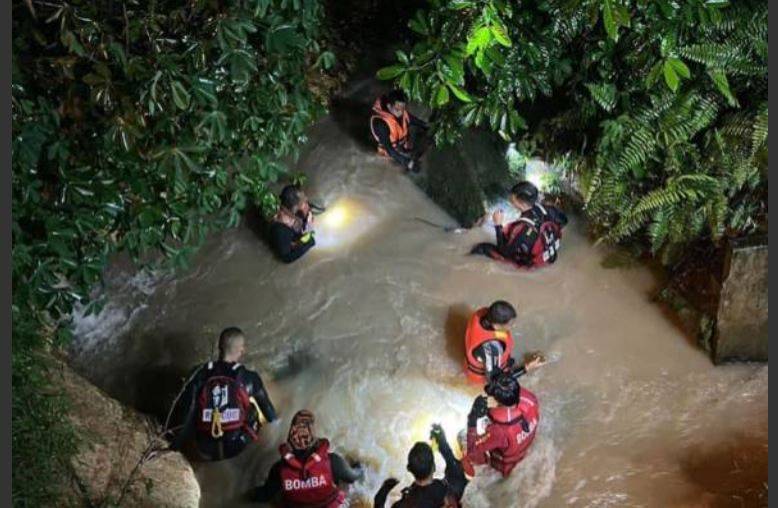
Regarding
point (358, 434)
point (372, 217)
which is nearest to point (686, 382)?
point (358, 434)

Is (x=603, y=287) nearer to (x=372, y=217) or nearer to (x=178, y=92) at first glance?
(x=372, y=217)

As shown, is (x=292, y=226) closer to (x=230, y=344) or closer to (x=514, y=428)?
(x=230, y=344)

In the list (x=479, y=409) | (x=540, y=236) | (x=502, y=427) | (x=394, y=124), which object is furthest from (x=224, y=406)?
(x=394, y=124)

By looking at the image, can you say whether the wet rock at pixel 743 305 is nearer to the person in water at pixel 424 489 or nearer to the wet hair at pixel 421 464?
the person in water at pixel 424 489

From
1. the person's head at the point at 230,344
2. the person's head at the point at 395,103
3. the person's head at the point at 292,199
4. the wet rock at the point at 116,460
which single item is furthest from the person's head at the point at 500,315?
the person's head at the point at 395,103

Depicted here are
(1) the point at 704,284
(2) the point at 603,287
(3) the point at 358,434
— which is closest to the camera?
(3) the point at 358,434

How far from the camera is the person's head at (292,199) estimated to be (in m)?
9.19

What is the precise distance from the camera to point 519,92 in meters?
8.29

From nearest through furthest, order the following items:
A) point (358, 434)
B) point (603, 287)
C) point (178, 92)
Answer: point (178, 92), point (358, 434), point (603, 287)

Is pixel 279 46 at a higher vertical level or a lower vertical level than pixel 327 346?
higher

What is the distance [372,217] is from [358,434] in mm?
3236

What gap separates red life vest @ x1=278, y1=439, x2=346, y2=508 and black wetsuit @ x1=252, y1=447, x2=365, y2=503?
0.25ft

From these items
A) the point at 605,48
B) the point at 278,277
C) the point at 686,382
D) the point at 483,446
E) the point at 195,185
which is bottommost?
the point at 483,446

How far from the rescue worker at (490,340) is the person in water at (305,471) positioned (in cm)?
179
